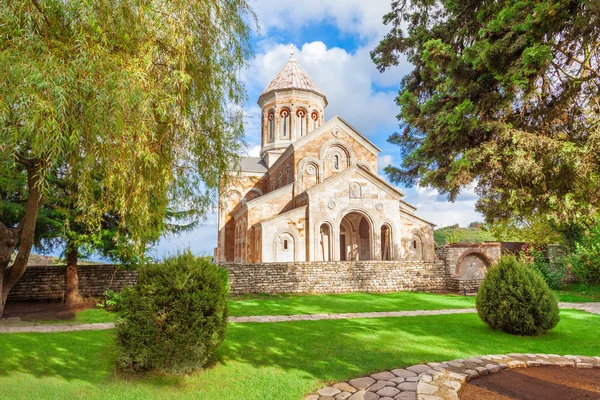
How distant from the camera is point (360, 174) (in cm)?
2134

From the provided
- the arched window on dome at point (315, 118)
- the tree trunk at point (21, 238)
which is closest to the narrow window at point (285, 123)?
the arched window on dome at point (315, 118)

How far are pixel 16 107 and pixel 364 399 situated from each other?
16.0 ft

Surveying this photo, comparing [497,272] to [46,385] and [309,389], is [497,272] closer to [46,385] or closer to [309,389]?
[309,389]

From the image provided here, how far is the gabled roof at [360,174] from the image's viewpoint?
20812 millimetres

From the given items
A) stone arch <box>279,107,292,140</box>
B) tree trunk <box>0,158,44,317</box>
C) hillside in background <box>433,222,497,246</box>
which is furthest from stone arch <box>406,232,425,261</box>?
hillside in background <box>433,222,497,246</box>

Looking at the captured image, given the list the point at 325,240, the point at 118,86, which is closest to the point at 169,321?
the point at 118,86

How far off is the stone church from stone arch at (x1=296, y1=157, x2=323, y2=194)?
7cm

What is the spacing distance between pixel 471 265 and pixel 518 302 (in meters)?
9.70

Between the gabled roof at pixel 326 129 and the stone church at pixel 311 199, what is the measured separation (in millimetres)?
67

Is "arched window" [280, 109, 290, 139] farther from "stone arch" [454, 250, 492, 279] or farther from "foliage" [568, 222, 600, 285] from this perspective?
"foliage" [568, 222, 600, 285]

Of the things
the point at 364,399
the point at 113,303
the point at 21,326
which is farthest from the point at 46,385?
the point at 113,303

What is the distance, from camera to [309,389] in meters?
4.52

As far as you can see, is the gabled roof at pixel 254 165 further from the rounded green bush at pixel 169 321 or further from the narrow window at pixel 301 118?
the rounded green bush at pixel 169 321

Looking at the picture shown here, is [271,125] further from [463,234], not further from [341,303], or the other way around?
[463,234]
